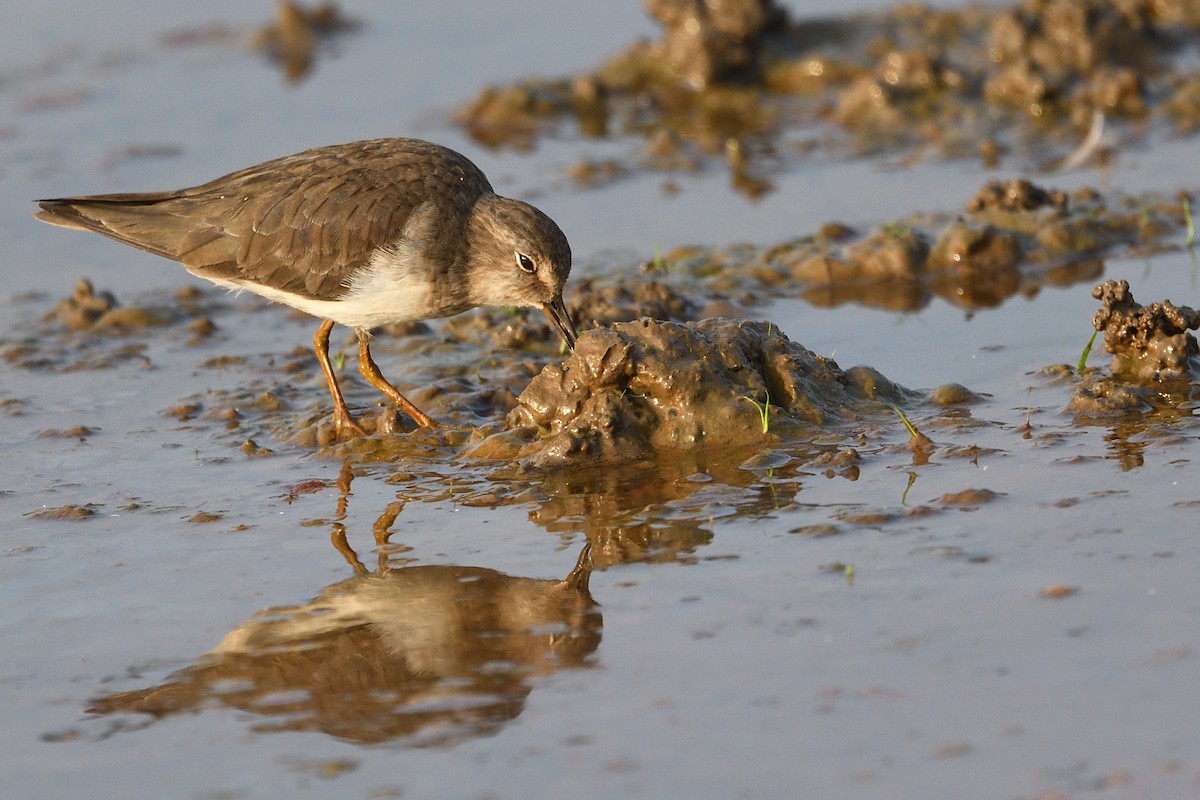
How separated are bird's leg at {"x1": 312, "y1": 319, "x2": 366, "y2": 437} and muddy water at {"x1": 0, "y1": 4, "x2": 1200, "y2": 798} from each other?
13 centimetres

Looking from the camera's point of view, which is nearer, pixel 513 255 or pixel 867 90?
pixel 513 255

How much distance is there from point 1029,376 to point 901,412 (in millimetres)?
831

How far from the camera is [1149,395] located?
6.67m

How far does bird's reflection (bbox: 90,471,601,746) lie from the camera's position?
4496 mm

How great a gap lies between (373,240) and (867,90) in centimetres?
580

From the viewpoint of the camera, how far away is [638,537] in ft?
18.8

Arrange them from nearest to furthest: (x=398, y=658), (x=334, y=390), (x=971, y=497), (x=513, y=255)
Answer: (x=398, y=658), (x=971, y=497), (x=513, y=255), (x=334, y=390)

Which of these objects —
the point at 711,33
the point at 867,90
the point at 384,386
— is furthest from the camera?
the point at 711,33

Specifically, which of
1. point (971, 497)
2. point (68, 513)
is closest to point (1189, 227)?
point (971, 497)

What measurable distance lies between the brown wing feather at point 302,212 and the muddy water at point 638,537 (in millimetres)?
807

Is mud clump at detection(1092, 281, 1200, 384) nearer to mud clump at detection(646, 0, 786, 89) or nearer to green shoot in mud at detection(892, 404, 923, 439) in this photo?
green shoot in mud at detection(892, 404, 923, 439)

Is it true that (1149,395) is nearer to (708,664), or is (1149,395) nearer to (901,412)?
(901,412)

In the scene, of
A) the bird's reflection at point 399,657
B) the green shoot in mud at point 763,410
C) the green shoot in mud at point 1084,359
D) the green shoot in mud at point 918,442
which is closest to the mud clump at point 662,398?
the green shoot in mud at point 763,410

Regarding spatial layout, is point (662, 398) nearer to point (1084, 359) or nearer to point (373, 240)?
point (373, 240)
